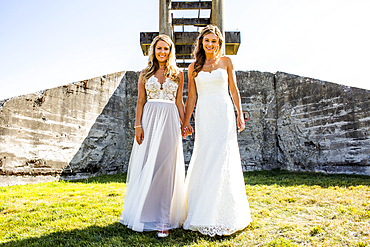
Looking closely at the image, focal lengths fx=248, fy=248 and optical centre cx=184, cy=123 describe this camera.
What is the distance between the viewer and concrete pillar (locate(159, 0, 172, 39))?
809cm

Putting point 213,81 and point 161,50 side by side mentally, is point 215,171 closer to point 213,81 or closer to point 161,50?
point 213,81

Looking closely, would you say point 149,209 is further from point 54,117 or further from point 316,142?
point 316,142

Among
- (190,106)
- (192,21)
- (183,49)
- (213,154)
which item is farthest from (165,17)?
(213,154)

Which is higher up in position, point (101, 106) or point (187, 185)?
point (101, 106)

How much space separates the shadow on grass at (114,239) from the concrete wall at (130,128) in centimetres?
370

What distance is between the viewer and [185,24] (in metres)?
8.91

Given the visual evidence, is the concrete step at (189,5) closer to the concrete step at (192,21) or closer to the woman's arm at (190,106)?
the concrete step at (192,21)

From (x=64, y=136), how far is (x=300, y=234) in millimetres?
5785

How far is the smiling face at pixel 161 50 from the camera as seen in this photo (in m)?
2.95

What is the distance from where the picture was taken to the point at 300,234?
2.44 meters

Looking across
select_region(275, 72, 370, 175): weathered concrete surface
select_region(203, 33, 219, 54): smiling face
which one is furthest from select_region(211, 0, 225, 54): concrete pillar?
select_region(203, 33, 219, 54): smiling face

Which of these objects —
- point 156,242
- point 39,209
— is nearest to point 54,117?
point 39,209

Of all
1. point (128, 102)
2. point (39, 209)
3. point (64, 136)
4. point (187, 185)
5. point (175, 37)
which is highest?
point (175, 37)

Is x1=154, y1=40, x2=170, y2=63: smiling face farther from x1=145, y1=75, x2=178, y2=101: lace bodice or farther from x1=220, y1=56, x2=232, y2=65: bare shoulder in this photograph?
x1=220, y1=56, x2=232, y2=65: bare shoulder
